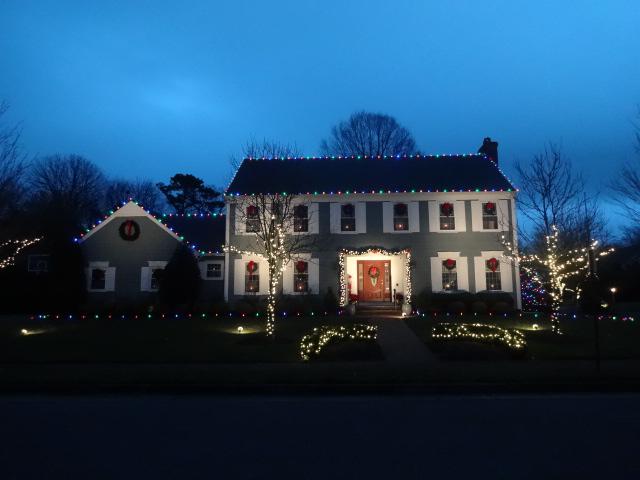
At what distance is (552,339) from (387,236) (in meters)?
10.0

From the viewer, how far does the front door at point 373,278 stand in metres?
25.3

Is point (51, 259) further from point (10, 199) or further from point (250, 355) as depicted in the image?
point (250, 355)

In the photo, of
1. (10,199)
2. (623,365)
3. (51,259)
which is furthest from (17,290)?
(623,365)

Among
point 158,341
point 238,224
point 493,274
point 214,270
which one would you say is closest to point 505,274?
point 493,274

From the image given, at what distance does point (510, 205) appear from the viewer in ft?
80.4

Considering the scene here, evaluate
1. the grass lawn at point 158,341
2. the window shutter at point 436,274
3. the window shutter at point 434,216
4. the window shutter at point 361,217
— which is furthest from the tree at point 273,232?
the window shutter at point 436,274

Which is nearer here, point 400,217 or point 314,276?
point 314,276

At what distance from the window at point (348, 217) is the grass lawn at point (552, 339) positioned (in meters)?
5.89

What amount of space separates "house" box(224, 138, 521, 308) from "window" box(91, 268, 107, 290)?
614cm

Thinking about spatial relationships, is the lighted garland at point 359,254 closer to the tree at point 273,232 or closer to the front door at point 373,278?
the front door at point 373,278

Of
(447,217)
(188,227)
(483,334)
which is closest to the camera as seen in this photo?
(483,334)

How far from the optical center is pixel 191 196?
52.6 m

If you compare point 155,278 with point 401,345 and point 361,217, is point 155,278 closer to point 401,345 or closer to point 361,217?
point 361,217

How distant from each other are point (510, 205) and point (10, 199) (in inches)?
802
